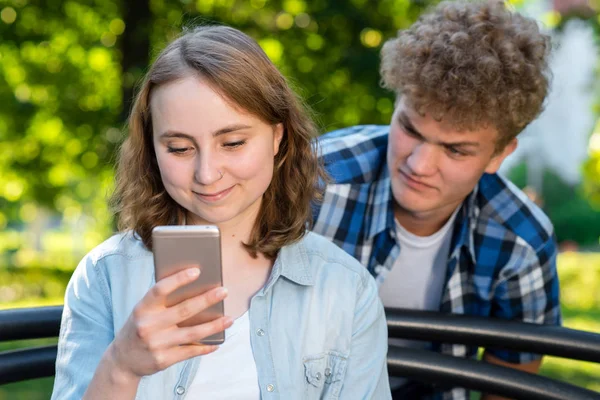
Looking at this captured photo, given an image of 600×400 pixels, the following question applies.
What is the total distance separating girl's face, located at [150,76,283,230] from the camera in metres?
1.87

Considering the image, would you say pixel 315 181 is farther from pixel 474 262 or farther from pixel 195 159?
pixel 474 262

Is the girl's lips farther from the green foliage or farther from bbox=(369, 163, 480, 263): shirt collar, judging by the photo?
the green foliage

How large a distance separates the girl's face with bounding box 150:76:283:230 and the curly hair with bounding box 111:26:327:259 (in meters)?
0.04

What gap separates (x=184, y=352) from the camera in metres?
1.59

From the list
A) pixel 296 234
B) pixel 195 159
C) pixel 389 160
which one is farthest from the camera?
pixel 389 160

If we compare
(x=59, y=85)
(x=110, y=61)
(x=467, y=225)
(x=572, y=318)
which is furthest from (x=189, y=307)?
(x=572, y=318)

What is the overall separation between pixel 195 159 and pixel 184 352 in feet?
1.61

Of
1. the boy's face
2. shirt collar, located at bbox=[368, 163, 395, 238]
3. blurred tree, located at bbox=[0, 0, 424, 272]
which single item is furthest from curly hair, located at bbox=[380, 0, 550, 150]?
blurred tree, located at bbox=[0, 0, 424, 272]

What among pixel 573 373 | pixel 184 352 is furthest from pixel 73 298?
pixel 573 373

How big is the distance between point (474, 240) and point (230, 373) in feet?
4.53

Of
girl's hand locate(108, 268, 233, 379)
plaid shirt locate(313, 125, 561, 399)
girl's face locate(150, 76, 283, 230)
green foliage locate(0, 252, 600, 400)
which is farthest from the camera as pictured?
green foliage locate(0, 252, 600, 400)

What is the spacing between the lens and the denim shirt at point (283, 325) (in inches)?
77.4

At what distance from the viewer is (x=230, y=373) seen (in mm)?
1998

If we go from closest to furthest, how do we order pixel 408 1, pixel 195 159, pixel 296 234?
1. pixel 195 159
2. pixel 296 234
3. pixel 408 1
